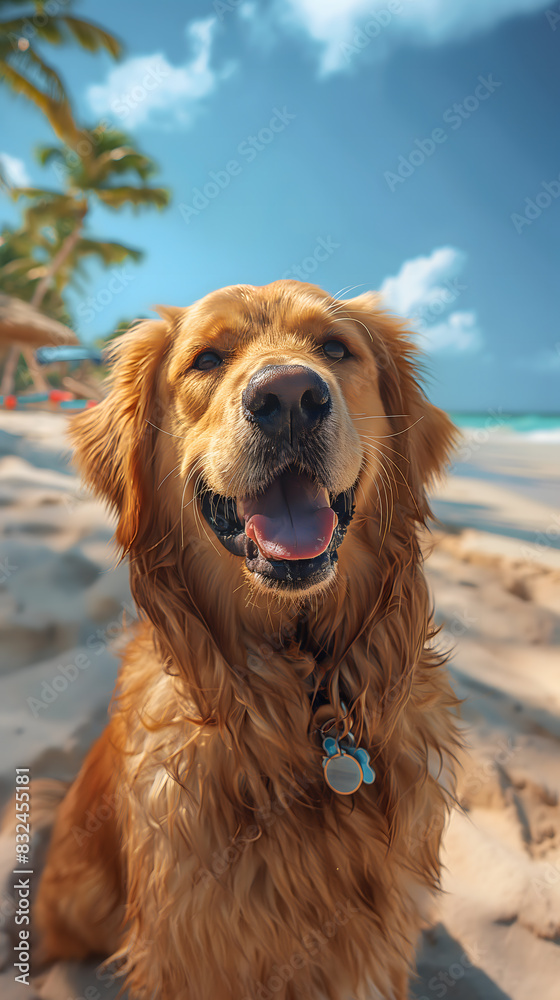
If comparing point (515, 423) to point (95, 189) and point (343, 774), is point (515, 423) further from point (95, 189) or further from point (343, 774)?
point (343, 774)

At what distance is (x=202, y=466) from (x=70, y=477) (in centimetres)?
474

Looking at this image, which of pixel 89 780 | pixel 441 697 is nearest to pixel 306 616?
pixel 441 697

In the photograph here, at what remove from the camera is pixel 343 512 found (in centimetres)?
169

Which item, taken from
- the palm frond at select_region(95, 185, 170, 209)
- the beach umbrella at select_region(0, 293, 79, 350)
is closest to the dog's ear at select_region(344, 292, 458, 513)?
the beach umbrella at select_region(0, 293, 79, 350)

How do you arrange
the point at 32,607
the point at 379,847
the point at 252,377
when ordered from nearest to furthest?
the point at 252,377 → the point at 379,847 → the point at 32,607

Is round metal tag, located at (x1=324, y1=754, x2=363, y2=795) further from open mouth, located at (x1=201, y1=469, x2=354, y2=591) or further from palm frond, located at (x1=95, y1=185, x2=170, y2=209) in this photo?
palm frond, located at (x1=95, y1=185, x2=170, y2=209)

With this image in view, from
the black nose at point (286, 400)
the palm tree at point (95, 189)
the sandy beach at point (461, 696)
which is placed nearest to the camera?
the black nose at point (286, 400)

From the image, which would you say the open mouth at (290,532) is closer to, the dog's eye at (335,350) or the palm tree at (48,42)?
the dog's eye at (335,350)

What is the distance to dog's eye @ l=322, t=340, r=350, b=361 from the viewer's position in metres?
1.85

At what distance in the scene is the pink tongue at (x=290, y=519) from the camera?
154 centimetres

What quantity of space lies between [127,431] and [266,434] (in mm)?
646

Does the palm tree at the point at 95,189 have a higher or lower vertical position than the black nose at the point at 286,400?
higher

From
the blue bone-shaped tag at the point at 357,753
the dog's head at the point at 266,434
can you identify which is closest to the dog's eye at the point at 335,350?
the dog's head at the point at 266,434

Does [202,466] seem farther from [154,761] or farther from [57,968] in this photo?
[57,968]
